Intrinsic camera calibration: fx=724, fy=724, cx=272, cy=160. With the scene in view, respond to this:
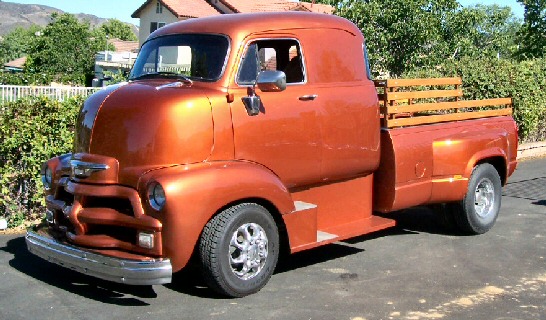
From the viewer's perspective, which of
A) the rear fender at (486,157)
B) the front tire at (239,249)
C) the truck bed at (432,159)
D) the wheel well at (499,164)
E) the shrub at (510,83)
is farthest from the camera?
the shrub at (510,83)

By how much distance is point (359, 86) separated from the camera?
7.09 metres

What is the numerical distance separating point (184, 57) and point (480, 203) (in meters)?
3.98

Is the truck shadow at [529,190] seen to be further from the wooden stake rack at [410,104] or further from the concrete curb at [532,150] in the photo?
the concrete curb at [532,150]

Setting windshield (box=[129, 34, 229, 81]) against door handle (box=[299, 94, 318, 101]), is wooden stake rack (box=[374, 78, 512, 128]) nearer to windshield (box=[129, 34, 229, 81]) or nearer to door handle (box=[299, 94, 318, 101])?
door handle (box=[299, 94, 318, 101])

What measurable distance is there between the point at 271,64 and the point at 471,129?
8.71 feet

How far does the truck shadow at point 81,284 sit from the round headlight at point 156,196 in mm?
862

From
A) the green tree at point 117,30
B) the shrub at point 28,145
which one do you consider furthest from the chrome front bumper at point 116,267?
the green tree at point 117,30

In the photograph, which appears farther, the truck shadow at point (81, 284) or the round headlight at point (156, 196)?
the truck shadow at point (81, 284)

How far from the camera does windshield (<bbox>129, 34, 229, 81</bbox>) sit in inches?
245

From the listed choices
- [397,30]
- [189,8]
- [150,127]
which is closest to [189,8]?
[189,8]

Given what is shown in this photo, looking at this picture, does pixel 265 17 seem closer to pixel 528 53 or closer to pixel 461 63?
pixel 461 63

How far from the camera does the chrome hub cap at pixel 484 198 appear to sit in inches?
327

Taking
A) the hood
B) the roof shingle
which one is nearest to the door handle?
the hood

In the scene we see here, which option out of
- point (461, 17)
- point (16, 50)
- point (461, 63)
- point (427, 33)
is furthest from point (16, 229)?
point (16, 50)
